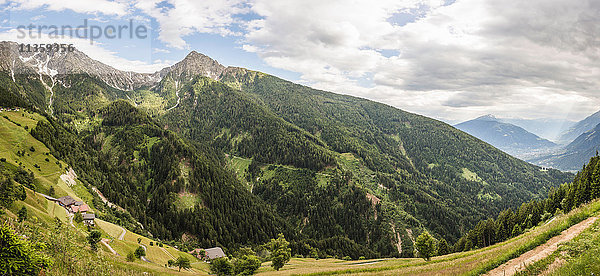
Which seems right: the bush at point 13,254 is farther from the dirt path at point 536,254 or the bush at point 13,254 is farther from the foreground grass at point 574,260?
the foreground grass at point 574,260

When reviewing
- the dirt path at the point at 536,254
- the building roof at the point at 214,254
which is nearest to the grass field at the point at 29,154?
the building roof at the point at 214,254

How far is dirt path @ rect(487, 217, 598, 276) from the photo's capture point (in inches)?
765

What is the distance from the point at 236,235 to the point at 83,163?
97.3 meters

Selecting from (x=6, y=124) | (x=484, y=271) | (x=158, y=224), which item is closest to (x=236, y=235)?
(x=158, y=224)

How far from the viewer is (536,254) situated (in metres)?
21.1

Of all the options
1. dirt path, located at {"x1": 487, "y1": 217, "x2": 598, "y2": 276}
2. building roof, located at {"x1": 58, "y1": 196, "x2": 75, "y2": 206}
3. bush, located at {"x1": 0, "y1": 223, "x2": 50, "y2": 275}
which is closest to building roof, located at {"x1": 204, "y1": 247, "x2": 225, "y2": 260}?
building roof, located at {"x1": 58, "y1": 196, "x2": 75, "y2": 206}

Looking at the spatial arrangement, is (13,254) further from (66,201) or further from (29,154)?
(29,154)

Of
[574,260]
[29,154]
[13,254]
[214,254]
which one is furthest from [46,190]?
[574,260]

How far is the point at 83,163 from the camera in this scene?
456ft

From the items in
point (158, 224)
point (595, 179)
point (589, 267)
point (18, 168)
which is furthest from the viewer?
point (158, 224)

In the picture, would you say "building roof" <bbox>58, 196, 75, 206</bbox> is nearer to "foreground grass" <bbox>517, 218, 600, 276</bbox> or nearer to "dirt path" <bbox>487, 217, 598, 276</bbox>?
"dirt path" <bbox>487, 217, 598, 276</bbox>

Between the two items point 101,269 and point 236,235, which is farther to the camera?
point 236,235

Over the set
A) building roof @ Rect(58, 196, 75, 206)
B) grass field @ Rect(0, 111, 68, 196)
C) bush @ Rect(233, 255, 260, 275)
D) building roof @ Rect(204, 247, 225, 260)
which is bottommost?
building roof @ Rect(204, 247, 225, 260)

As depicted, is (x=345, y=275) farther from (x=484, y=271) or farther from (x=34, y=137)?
(x=34, y=137)
